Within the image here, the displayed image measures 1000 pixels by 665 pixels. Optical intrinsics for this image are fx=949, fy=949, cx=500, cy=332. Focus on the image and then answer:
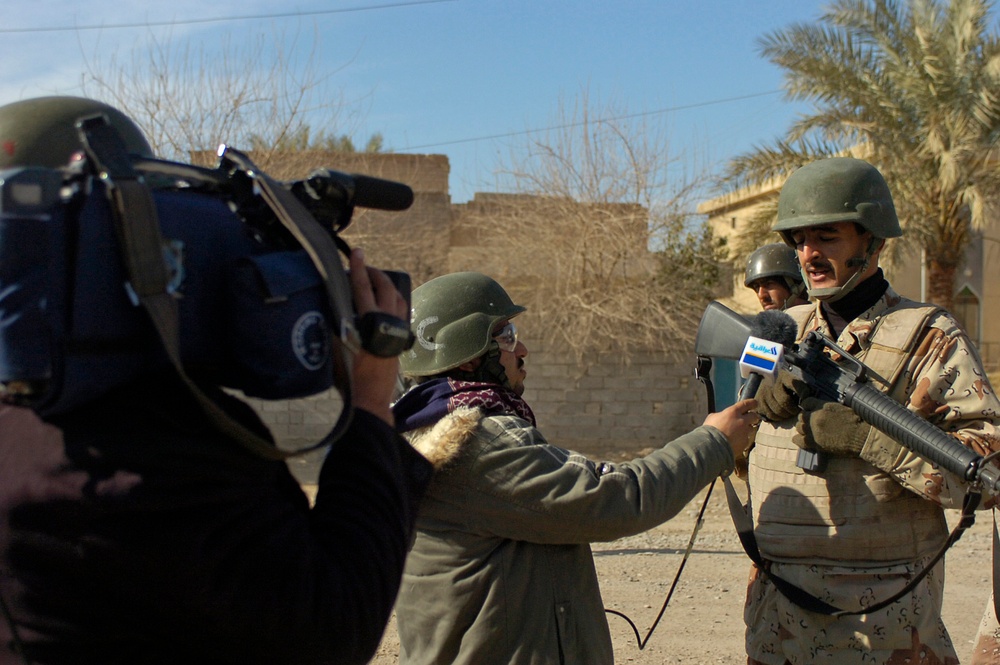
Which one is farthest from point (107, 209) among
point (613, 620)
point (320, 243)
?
point (613, 620)

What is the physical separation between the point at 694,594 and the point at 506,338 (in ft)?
13.6

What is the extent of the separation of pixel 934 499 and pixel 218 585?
82.5 inches

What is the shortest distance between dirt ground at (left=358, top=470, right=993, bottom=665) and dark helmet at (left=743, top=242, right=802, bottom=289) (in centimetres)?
200

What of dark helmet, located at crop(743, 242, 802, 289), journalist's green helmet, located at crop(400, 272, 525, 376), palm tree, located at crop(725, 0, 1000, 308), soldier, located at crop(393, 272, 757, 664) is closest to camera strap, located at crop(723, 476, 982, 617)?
soldier, located at crop(393, 272, 757, 664)

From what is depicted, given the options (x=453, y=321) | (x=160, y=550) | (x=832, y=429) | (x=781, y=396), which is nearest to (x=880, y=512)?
(x=832, y=429)

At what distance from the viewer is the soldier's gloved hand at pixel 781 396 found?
2.73 m

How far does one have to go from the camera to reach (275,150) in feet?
46.0

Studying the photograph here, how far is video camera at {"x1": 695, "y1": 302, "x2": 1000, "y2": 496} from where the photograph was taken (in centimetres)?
231

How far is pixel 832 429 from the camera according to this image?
8.87ft

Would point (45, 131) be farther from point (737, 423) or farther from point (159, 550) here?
point (737, 423)

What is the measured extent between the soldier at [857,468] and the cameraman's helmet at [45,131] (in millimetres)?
1993

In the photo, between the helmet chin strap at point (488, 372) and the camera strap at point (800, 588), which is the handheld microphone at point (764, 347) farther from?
the helmet chin strap at point (488, 372)

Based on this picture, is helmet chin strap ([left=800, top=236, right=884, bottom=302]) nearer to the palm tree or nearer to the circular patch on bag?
the circular patch on bag

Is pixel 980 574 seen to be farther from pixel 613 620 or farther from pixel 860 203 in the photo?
pixel 860 203
